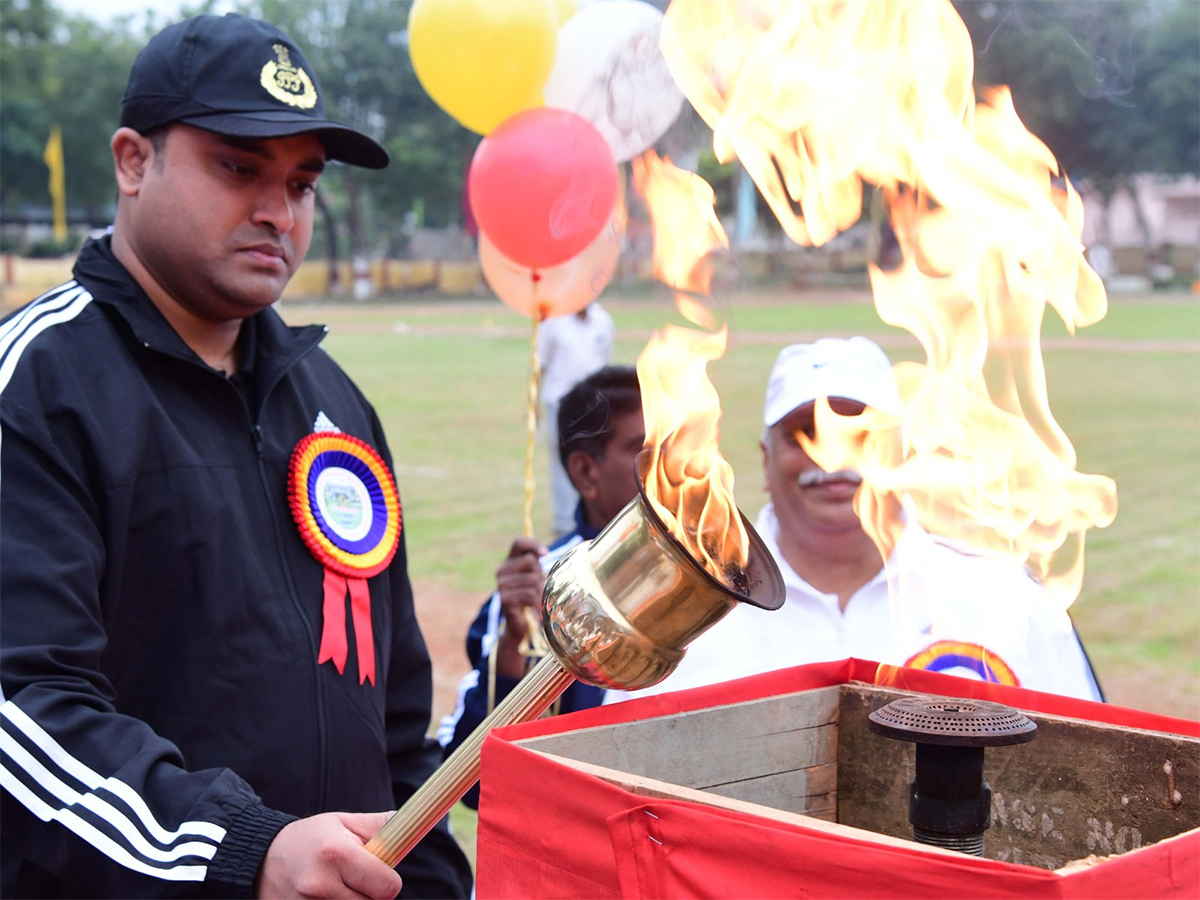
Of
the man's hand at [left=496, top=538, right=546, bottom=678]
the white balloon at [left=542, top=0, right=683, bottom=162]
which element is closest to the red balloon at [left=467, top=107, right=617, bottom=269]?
the white balloon at [left=542, top=0, right=683, bottom=162]

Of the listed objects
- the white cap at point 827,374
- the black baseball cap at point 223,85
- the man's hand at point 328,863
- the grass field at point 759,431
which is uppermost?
the black baseball cap at point 223,85

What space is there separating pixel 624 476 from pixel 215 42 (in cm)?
145

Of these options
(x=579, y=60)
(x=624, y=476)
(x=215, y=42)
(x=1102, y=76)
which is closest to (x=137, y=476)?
(x=215, y=42)

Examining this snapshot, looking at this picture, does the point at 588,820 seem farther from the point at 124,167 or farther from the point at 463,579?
the point at 463,579

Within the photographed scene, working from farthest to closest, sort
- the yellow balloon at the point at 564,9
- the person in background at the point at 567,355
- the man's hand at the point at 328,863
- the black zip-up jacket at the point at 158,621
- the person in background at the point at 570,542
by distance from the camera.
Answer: the person in background at the point at 567,355 → the yellow balloon at the point at 564,9 → the person in background at the point at 570,542 → the black zip-up jacket at the point at 158,621 → the man's hand at the point at 328,863

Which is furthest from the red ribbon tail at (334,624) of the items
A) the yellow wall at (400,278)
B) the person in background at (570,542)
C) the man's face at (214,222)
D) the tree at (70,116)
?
the tree at (70,116)

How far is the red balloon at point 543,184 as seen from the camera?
3029 mm

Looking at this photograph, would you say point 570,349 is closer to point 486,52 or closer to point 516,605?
point 486,52

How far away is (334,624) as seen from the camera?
2057 mm

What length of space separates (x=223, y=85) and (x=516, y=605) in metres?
1.36

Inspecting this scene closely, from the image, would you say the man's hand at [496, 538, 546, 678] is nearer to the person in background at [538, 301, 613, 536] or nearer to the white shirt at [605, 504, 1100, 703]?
the white shirt at [605, 504, 1100, 703]

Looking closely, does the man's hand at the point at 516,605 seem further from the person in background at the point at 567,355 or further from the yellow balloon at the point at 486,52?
the person in background at the point at 567,355

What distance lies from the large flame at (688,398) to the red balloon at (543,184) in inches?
38.2

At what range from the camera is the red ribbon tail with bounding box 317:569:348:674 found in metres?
2.03
